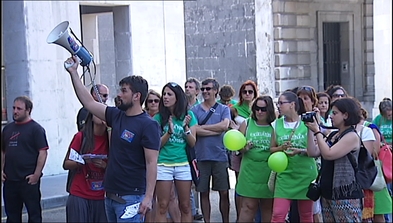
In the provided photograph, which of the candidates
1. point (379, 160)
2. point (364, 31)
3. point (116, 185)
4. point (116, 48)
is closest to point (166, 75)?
point (116, 48)

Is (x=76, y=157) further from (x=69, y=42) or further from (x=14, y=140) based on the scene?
(x=14, y=140)

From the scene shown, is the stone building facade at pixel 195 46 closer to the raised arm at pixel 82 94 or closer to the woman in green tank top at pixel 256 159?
the woman in green tank top at pixel 256 159

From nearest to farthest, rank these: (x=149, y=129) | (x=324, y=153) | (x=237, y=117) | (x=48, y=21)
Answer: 1. (x=149, y=129)
2. (x=324, y=153)
3. (x=237, y=117)
4. (x=48, y=21)

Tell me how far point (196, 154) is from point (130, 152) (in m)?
2.62

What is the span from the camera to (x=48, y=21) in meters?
11.9

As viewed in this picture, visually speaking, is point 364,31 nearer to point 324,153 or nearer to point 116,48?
point 116,48

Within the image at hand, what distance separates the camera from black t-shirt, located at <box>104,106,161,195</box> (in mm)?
4980

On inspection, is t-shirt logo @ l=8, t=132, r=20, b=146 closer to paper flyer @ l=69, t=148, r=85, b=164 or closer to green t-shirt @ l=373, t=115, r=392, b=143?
paper flyer @ l=69, t=148, r=85, b=164

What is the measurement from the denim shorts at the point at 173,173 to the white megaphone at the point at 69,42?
78.5 inches

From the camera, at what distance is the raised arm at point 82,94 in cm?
488

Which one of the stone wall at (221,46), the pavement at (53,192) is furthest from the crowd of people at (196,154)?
the stone wall at (221,46)

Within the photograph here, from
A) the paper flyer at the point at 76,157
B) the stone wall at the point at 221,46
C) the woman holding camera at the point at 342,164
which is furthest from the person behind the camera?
the stone wall at the point at 221,46

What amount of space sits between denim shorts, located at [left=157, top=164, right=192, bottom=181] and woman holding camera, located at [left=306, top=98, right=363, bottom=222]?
1.66 meters

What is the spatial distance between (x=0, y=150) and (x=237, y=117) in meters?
6.24
